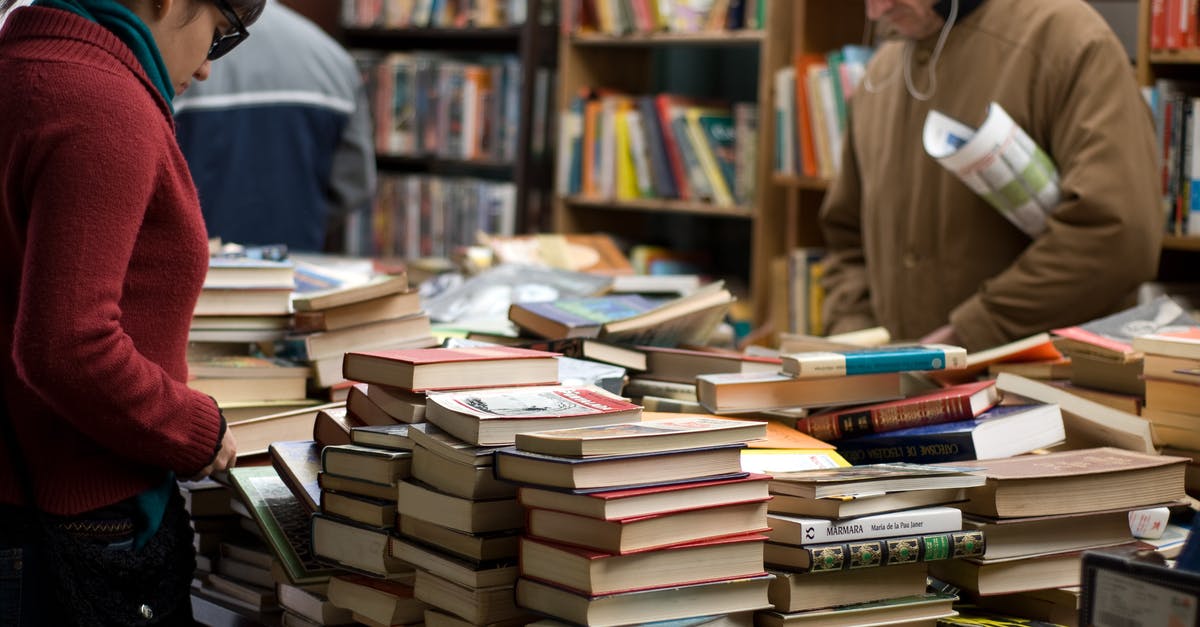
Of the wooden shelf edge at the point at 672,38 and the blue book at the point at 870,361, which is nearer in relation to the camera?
the blue book at the point at 870,361

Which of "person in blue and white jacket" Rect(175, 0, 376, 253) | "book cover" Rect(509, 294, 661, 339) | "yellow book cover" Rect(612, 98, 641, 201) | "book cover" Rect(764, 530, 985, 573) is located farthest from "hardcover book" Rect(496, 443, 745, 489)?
"yellow book cover" Rect(612, 98, 641, 201)

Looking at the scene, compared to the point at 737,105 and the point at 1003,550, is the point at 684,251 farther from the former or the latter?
the point at 1003,550

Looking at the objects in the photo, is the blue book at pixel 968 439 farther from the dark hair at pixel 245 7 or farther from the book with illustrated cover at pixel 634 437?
the dark hair at pixel 245 7

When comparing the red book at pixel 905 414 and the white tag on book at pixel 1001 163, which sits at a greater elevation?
the white tag on book at pixel 1001 163

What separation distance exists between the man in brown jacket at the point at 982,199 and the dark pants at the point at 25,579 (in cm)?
158

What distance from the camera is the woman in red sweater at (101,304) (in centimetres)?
112

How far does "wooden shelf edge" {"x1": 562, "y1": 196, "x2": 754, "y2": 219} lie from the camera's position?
374 cm

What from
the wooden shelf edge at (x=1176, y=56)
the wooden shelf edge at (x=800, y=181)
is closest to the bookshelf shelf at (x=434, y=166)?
the wooden shelf edge at (x=800, y=181)

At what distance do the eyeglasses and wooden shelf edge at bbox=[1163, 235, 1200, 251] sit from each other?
6.88 feet

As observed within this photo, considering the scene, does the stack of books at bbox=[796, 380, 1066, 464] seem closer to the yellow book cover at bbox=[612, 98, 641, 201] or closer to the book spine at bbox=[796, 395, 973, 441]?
the book spine at bbox=[796, 395, 973, 441]

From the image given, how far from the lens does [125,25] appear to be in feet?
3.93

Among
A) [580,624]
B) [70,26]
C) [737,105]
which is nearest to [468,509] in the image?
[580,624]

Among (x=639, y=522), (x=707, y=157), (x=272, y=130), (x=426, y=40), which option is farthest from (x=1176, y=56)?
(x=426, y=40)

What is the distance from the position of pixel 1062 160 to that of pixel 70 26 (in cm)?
171
